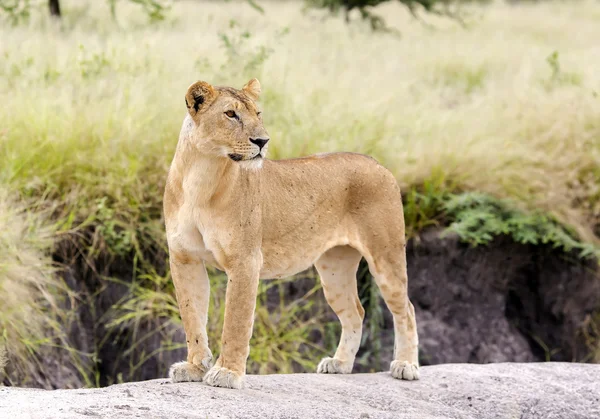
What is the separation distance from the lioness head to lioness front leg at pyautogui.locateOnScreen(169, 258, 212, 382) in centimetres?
67

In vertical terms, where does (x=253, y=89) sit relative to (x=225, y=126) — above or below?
above

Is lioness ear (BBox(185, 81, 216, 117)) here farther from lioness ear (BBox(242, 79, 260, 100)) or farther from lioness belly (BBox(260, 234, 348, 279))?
lioness belly (BBox(260, 234, 348, 279))

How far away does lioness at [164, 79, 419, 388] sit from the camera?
4914mm

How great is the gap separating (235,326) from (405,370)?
140cm

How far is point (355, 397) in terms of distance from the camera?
5.44 m

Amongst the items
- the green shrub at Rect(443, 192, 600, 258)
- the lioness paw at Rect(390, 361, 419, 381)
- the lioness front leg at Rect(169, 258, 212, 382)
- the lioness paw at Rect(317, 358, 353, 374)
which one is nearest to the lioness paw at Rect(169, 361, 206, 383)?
the lioness front leg at Rect(169, 258, 212, 382)

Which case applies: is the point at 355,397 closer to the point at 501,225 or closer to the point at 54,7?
the point at 501,225

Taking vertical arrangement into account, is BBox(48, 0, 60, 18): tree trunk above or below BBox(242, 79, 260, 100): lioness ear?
below

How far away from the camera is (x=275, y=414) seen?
4.73 meters

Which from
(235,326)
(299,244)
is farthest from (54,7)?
(235,326)

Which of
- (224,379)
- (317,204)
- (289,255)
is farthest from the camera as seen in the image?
(317,204)

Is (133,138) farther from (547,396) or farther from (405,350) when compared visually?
(547,396)

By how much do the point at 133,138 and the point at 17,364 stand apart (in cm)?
226

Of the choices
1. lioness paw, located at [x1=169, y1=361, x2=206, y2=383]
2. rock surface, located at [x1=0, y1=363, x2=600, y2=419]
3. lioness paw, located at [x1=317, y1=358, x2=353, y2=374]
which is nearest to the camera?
rock surface, located at [x1=0, y1=363, x2=600, y2=419]
